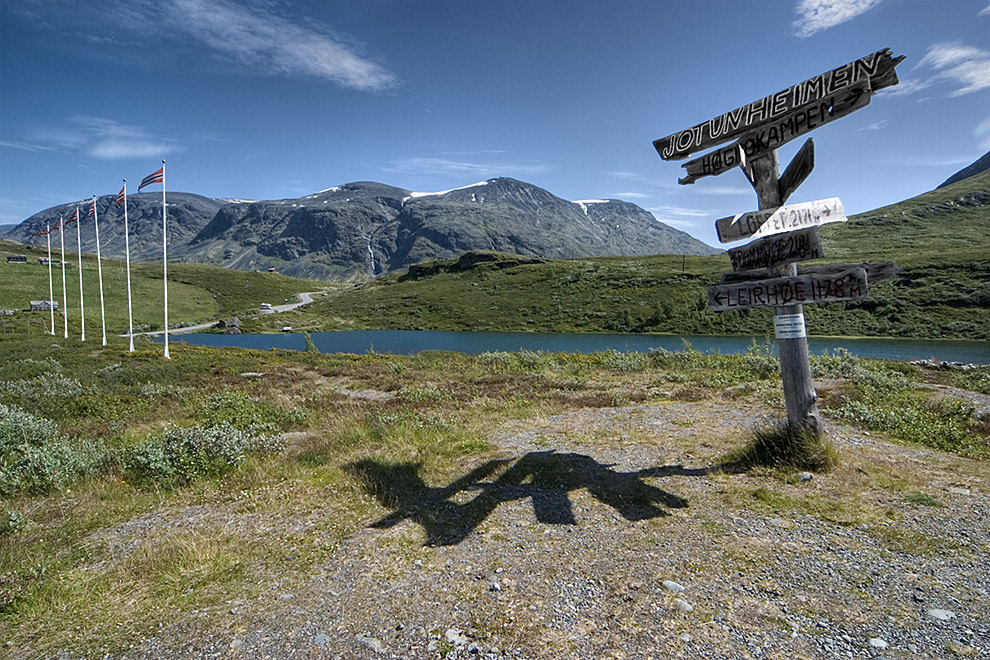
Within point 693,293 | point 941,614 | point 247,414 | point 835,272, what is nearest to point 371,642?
point 941,614

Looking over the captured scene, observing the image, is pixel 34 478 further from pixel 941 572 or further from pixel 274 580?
pixel 941 572

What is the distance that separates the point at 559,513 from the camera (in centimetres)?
688

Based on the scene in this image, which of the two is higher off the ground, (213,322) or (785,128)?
(213,322)

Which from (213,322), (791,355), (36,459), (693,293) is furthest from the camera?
(213,322)

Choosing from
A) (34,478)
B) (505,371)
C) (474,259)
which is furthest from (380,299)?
(34,478)

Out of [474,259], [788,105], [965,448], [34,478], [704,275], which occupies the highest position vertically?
[474,259]

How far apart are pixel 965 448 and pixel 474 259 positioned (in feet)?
594

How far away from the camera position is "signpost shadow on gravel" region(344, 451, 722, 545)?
265 inches

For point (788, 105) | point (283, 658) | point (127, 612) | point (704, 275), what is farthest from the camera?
point (704, 275)

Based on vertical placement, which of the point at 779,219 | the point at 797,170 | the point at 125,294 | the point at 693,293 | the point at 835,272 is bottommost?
the point at 835,272

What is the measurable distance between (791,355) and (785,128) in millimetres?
4035

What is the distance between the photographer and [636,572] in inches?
203

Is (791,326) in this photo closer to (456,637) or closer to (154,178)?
(456,637)

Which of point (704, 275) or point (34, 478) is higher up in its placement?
point (704, 275)
